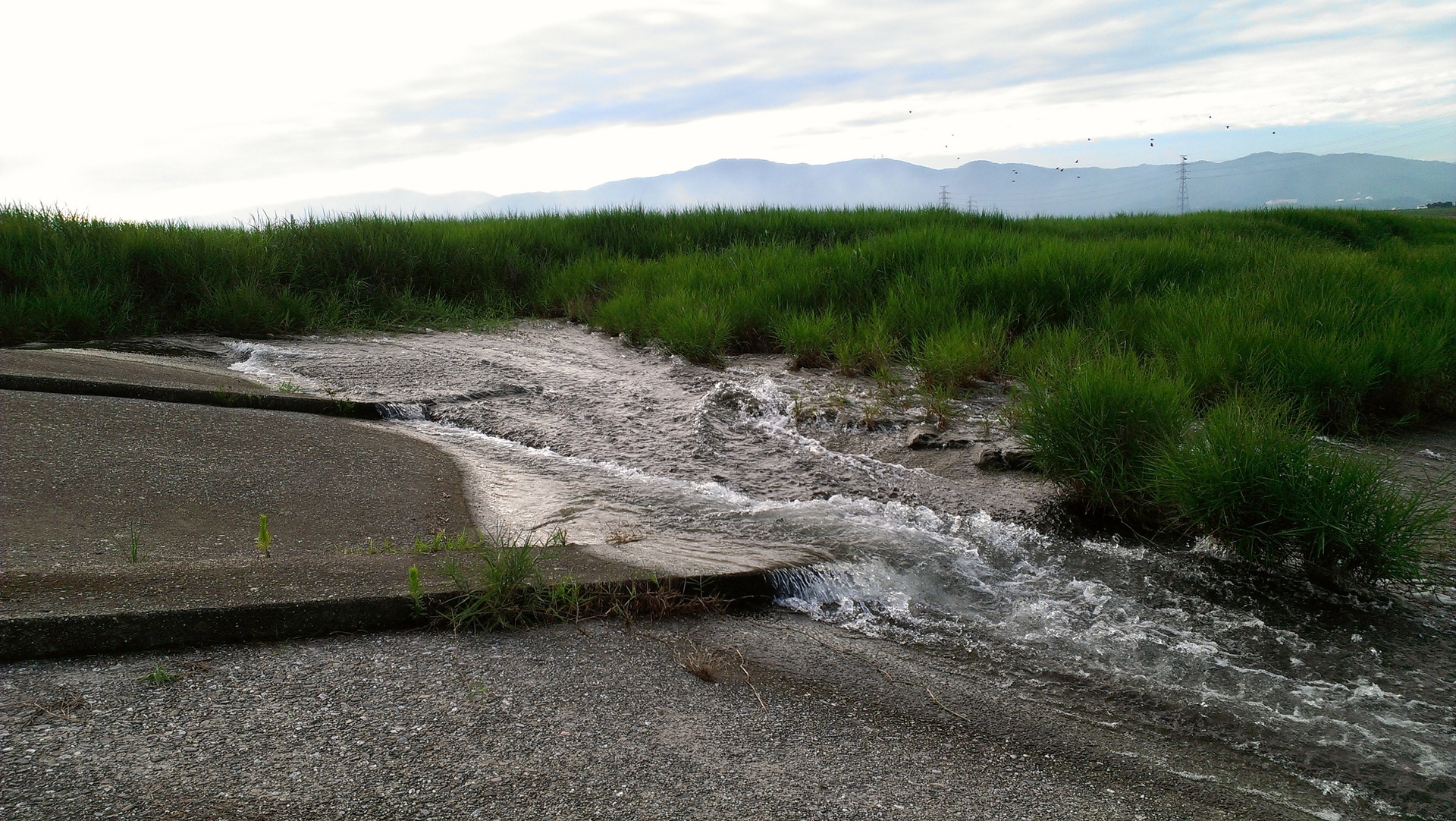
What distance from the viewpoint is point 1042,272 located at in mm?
6621

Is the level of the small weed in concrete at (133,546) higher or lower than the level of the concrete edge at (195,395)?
lower

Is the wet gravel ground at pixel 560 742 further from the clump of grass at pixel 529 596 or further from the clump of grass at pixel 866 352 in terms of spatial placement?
the clump of grass at pixel 866 352

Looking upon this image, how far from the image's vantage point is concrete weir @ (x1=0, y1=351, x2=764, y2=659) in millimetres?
2104

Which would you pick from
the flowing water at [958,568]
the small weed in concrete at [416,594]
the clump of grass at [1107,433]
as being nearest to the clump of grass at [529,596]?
the small weed in concrete at [416,594]

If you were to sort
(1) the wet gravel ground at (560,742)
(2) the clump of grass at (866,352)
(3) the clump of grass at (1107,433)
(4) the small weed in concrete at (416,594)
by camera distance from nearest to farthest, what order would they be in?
(1) the wet gravel ground at (560,742) → (4) the small weed in concrete at (416,594) → (3) the clump of grass at (1107,433) → (2) the clump of grass at (866,352)

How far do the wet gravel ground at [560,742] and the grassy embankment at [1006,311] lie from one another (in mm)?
1454

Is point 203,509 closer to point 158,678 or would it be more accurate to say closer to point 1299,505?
point 158,678

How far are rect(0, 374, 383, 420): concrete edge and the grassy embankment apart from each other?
2495 millimetres

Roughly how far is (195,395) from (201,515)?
1990 mm

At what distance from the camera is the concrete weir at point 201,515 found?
2.10 meters

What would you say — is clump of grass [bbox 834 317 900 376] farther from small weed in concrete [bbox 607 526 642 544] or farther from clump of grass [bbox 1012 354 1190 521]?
small weed in concrete [bbox 607 526 642 544]

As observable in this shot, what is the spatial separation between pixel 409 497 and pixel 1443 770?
11.4 ft

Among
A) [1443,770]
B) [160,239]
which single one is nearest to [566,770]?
[1443,770]

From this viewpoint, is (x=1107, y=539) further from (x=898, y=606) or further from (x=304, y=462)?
(x=304, y=462)
